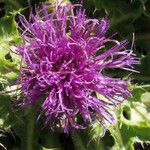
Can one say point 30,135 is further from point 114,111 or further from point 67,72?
point 67,72

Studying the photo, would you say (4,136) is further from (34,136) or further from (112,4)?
(112,4)

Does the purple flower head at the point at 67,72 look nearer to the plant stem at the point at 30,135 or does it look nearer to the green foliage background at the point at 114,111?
the green foliage background at the point at 114,111

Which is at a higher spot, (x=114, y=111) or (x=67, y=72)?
(x=67, y=72)

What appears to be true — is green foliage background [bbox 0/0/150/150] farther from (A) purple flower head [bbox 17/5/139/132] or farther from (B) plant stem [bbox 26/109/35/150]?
(A) purple flower head [bbox 17/5/139/132]

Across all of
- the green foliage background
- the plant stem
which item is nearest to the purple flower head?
the green foliage background

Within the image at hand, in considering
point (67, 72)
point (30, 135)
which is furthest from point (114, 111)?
point (30, 135)

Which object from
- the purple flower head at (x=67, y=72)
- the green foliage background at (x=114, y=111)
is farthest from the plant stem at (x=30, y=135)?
the purple flower head at (x=67, y=72)

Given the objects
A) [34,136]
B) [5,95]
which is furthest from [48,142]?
[5,95]
